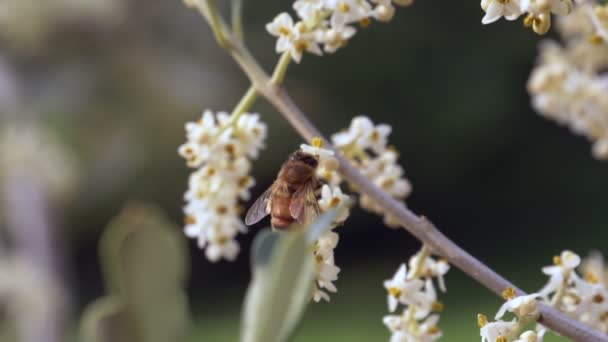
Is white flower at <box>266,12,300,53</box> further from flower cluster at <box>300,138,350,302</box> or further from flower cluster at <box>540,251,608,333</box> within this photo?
flower cluster at <box>540,251,608,333</box>

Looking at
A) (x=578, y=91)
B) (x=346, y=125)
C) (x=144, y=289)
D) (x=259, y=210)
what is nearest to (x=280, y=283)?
(x=144, y=289)

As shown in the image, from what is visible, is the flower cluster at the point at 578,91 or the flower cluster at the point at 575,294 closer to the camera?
the flower cluster at the point at 575,294

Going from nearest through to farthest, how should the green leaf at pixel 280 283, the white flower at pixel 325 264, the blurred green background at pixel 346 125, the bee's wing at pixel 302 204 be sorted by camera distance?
the green leaf at pixel 280 283, the white flower at pixel 325 264, the bee's wing at pixel 302 204, the blurred green background at pixel 346 125

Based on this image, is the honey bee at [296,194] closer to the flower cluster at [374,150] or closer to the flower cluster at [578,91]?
the flower cluster at [374,150]

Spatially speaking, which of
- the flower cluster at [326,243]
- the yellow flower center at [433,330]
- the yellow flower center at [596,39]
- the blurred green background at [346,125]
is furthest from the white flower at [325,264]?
the blurred green background at [346,125]

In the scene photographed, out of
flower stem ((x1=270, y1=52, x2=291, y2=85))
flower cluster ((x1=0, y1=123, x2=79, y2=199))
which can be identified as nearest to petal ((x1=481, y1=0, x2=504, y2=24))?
flower stem ((x1=270, y1=52, x2=291, y2=85))

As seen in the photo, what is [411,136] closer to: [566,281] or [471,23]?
[471,23]
